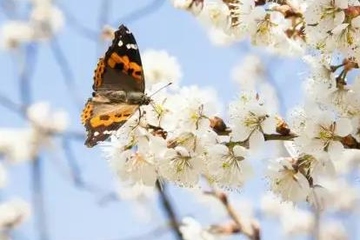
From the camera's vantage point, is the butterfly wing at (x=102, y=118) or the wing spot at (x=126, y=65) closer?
the butterfly wing at (x=102, y=118)

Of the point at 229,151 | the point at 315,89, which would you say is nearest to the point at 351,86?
the point at 315,89

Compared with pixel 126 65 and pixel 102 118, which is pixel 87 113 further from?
pixel 126 65

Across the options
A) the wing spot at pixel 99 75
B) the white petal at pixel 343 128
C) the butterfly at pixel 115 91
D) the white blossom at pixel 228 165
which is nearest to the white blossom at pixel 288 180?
the white blossom at pixel 228 165

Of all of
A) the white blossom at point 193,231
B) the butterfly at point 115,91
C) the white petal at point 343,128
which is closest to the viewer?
the white petal at point 343,128

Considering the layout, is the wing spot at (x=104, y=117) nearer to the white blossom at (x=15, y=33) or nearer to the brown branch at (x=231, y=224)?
the brown branch at (x=231, y=224)

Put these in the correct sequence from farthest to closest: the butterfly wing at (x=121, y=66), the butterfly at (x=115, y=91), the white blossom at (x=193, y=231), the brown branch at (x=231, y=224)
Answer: the white blossom at (x=193, y=231) < the brown branch at (x=231, y=224) < the butterfly wing at (x=121, y=66) < the butterfly at (x=115, y=91)

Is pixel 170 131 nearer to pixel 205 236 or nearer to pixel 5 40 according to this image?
pixel 205 236

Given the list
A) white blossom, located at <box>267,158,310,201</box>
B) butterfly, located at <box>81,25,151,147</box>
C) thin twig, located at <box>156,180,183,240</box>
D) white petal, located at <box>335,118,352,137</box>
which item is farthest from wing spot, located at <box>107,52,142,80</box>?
thin twig, located at <box>156,180,183,240</box>

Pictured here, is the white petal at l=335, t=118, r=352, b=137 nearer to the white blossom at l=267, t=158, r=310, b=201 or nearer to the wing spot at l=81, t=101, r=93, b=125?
the white blossom at l=267, t=158, r=310, b=201
